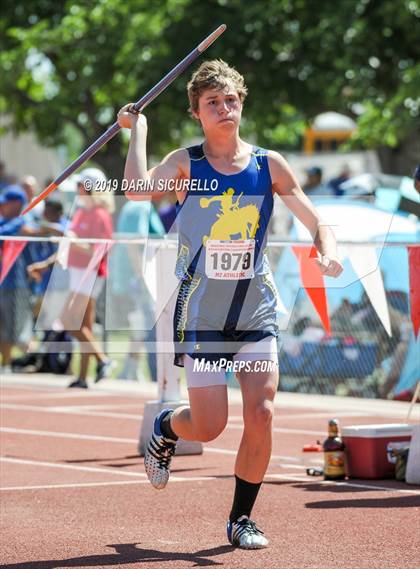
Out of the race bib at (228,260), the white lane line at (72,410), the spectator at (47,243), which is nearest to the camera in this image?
the race bib at (228,260)

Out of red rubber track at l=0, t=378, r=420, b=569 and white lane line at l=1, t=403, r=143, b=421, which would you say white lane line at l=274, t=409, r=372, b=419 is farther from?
white lane line at l=1, t=403, r=143, b=421

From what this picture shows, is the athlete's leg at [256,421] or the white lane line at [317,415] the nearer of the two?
the athlete's leg at [256,421]

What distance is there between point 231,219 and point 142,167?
0.50 metres

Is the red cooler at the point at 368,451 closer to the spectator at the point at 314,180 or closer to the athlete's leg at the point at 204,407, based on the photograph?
the athlete's leg at the point at 204,407

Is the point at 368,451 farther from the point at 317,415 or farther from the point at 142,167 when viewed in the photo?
the point at 317,415

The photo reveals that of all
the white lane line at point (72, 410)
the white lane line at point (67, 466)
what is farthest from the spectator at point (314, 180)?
the white lane line at point (67, 466)

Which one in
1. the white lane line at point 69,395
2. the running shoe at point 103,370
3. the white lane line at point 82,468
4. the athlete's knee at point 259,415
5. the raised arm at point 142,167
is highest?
the raised arm at point 142,167

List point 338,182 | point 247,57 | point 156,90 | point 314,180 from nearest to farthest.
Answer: point 156,90, point 314,180, point 338,182, point 247,57

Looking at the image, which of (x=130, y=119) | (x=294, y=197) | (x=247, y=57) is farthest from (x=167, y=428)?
(x=247, y=57)

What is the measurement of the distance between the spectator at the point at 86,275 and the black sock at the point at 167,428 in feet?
21.1

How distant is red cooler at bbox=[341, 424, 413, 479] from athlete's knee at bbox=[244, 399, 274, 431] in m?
2.49

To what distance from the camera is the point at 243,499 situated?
22.4 ft

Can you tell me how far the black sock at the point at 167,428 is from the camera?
719cm

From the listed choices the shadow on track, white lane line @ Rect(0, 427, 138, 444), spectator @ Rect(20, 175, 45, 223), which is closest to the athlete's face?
the shadow on track
